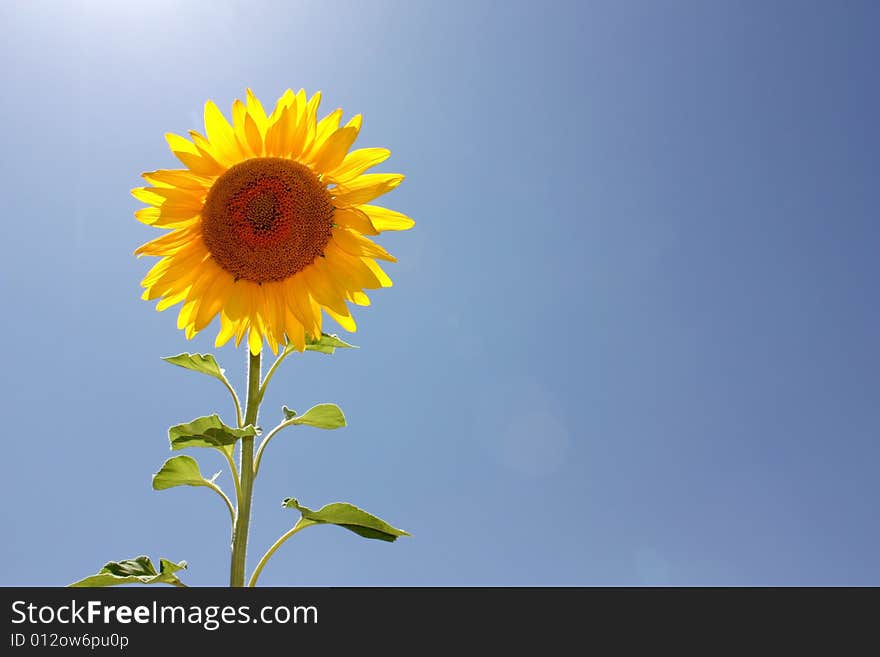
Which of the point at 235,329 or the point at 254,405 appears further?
the point at 235,329

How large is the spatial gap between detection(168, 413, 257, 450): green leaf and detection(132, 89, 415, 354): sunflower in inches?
22.9

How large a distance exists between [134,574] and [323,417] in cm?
128

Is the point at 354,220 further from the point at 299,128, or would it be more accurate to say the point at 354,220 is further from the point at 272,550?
the point at 272,550

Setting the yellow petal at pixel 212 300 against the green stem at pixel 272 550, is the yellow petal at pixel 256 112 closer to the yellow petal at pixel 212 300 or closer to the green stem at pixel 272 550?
the yellow petal at pixel 212 300

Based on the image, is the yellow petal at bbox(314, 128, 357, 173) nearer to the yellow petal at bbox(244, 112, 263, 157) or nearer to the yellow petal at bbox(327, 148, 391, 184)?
the yellow petal at bbox(327, 148, 391, 184)

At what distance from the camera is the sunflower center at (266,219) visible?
4074mm

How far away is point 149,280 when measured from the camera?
4082 millimetres

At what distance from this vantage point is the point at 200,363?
156 inches

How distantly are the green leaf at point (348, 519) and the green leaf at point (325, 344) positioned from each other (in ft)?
3.12

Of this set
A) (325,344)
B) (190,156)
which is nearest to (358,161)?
(190,156)

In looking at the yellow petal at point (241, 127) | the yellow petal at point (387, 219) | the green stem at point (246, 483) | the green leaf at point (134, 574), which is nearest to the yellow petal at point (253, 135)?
the yellow petal at point (241, 127)
